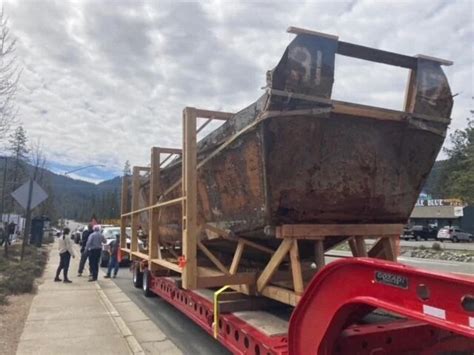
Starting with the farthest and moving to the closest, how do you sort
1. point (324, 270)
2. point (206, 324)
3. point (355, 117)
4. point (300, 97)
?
point (206, 324) → point (355, 117) → point (300, 97) → point (324, 270)

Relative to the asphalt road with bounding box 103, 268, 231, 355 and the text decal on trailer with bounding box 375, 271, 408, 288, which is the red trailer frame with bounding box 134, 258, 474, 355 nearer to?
the text decal on trailer with bounding box 375, 271, 408, 288

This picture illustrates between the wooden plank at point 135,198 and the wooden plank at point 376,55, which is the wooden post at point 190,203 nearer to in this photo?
the wooden plank at point 376,55

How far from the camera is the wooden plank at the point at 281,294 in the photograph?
4305 mm

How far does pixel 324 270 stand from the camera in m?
2.80

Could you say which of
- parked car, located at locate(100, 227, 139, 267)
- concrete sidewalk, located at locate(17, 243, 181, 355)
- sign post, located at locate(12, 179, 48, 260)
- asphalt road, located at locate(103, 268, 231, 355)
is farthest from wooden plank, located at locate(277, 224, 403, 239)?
parked car, located at locate(100, 227, 139, 267)

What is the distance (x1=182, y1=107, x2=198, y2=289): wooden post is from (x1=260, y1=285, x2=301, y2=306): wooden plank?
83cm

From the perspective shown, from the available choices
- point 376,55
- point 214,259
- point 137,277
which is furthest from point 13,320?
point 376,55

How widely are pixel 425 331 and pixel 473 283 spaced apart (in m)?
1.97

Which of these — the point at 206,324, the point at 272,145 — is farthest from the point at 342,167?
the point at 206,324

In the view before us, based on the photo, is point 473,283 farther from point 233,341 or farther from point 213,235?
point 213,235

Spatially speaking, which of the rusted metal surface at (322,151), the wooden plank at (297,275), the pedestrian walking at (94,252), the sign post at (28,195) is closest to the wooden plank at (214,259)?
the rusted metal surface at (322,151)

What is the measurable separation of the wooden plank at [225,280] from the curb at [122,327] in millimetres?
1715

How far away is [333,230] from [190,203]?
5.34ft

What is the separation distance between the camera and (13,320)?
777 centimetres
